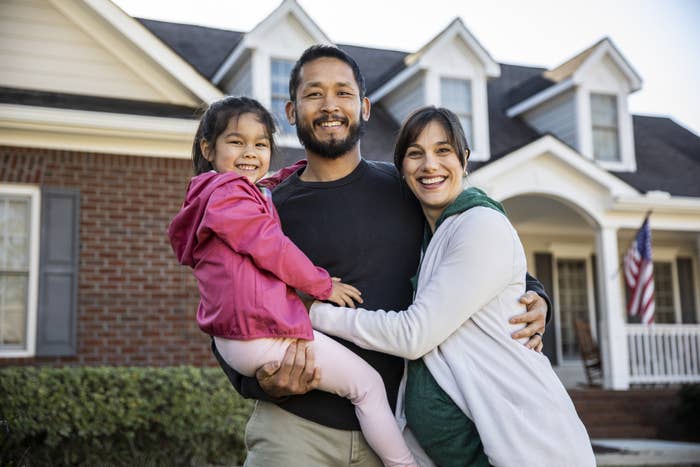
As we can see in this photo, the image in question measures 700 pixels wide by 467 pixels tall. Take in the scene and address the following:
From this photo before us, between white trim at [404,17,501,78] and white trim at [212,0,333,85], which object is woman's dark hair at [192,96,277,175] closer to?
white trim at [212,0,333,85]

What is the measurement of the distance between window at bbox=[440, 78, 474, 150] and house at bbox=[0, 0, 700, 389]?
0.08 ft

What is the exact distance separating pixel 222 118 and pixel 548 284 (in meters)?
13.0

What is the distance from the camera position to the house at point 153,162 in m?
8.99

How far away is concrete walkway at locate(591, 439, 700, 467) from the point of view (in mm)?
8960

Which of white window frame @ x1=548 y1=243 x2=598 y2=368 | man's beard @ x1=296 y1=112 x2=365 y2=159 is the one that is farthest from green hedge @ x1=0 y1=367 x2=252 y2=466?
white window frame @ x1=548 y1=243 x2=598 y2=368

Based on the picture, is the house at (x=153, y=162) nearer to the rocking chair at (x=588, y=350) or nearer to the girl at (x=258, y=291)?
the rocking chair at (x=588, y=350)

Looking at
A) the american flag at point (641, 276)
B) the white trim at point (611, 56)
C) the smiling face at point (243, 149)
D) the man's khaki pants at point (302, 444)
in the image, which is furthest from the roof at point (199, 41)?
the man's khaki pants at point (302, 444)

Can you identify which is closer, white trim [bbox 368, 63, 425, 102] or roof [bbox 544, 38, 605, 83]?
white trim [bbox 368, 63, 425, 102]

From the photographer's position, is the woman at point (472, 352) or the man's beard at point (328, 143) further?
the man's beard at point (328, 143)

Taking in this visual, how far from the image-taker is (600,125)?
14398 millimetres

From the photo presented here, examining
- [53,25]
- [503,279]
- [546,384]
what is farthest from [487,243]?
[53,25]

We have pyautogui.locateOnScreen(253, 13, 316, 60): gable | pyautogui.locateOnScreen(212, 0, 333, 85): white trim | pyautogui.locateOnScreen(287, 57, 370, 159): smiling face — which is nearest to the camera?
pyautogui.locateOnScreen(287, 57, 370, 159): smiling face

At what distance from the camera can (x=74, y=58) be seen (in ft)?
33.1

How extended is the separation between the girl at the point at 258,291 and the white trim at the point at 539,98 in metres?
12.5
